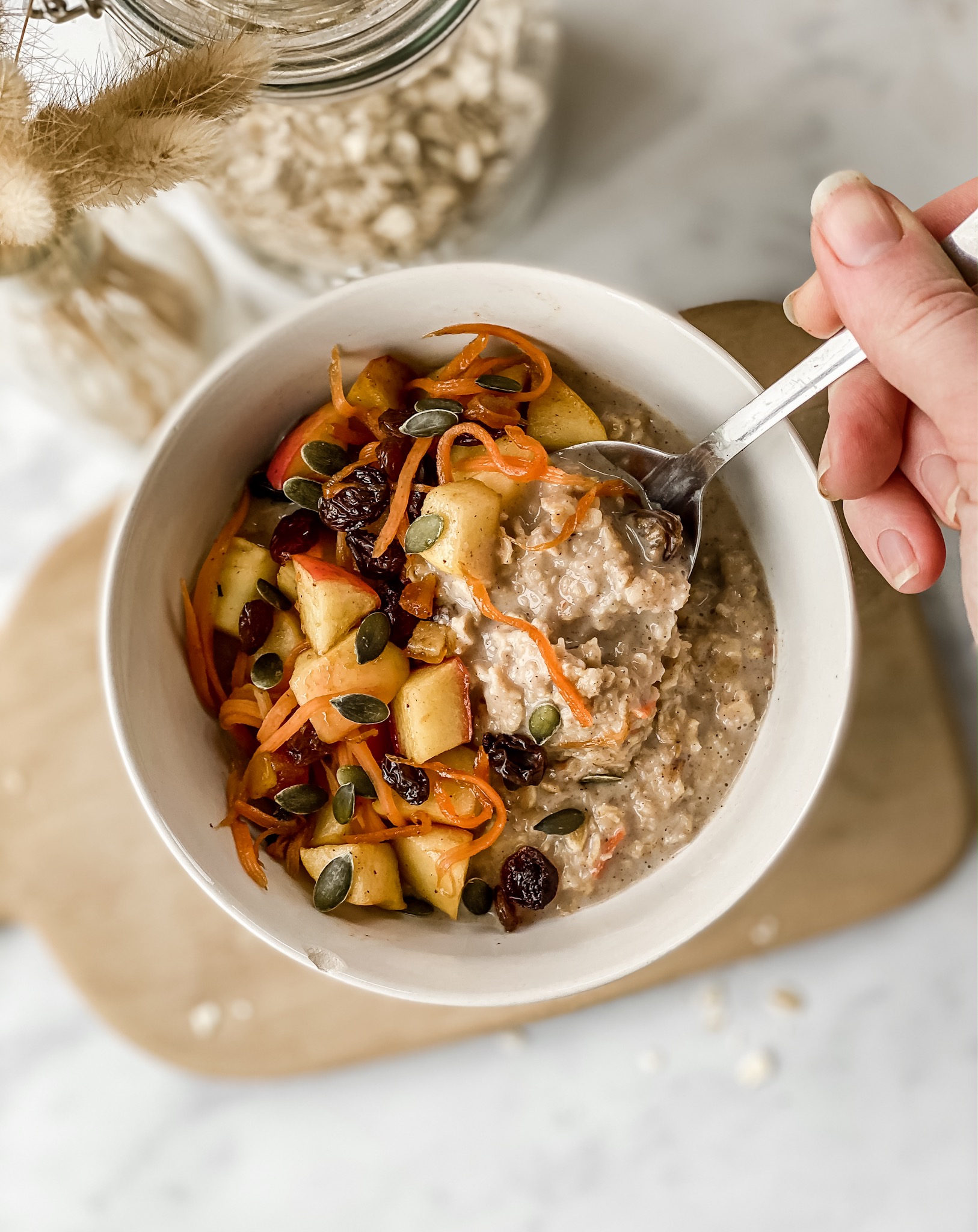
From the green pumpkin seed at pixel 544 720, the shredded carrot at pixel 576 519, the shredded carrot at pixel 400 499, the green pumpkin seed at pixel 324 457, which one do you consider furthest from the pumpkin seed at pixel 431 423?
the green pumpkin seed at pixel 544 720

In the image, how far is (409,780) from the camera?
1561 mm

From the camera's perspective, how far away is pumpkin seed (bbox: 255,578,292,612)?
5.35 feet

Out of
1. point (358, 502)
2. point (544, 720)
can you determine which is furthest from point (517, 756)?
point (358, 502)

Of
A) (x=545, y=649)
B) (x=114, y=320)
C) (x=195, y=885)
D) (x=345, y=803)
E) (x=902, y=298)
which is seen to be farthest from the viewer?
(x=195, y=885)

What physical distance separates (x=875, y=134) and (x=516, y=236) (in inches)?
29.7

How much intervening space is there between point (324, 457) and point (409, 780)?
51 cm

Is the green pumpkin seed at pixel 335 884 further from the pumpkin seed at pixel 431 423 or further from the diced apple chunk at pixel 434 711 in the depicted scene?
the pumpkin seed at pixel 431 423

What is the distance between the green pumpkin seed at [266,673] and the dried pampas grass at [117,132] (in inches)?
26.1

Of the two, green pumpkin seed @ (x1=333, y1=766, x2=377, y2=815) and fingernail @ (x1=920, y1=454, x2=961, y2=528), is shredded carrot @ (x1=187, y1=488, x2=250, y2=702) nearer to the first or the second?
green pumpkin seed @ (x1=333, y1=766, x2=377, y2=815)

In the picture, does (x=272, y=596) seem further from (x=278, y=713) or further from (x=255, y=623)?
(x=278, y=713)

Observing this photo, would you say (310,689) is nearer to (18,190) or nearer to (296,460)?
(296,460)

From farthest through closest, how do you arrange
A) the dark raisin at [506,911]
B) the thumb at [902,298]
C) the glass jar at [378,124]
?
the dark raisin at [506,911]
the glass jar at [378,124]
the thumb at [902,298]

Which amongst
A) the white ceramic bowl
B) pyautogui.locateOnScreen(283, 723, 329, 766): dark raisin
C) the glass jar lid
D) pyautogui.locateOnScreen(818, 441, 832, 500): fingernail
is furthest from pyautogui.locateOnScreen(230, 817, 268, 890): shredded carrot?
the glass jar lid

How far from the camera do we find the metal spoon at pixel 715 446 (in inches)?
55.1
